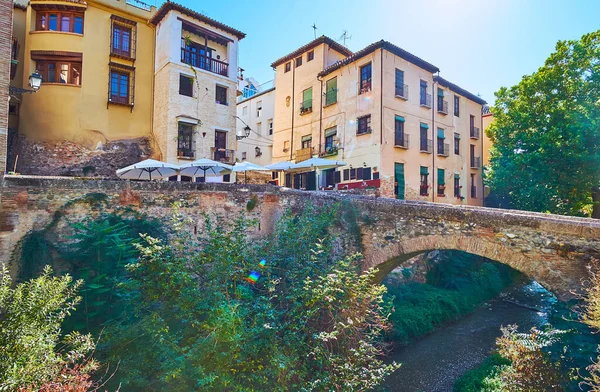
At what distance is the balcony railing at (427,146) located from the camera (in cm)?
2122

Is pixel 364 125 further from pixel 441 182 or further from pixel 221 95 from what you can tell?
pixel 221 95

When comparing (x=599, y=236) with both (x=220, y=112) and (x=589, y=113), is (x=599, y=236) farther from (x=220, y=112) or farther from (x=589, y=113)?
(x=220, y=112)

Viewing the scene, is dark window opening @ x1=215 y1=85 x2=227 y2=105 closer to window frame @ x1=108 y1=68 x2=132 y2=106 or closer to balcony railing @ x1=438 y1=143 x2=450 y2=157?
window frame @ x1=108 y1=68 x2=132 y2=106

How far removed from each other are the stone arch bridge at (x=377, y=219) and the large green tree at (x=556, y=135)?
9.26m

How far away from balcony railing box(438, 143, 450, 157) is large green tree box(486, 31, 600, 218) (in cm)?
340

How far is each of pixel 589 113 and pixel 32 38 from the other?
1011 inches

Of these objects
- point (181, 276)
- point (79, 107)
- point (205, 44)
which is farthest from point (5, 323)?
point (205, 44)

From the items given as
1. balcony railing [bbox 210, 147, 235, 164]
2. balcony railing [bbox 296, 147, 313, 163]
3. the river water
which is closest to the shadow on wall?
→ balcony railing [bbox 210, 147, 235, 164]

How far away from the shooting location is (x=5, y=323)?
17.7 ft

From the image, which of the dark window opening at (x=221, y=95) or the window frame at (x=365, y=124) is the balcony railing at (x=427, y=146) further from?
the dark window opening at (x=221, y=95)

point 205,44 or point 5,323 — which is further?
point 205,44

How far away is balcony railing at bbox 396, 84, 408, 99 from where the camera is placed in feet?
64.7

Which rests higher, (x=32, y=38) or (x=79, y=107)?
(x=32, y=38)

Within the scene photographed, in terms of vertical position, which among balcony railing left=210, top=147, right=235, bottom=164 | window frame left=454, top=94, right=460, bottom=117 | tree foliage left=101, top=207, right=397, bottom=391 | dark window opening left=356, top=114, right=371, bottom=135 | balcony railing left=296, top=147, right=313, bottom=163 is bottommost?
tree foliage left=101, top=207, right=397, bottom=391
